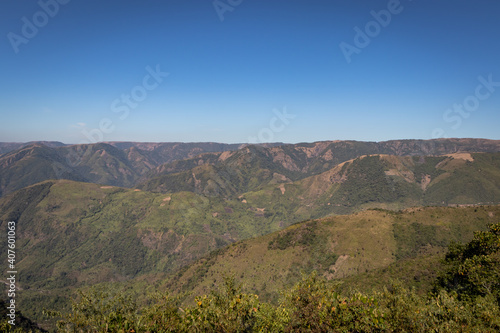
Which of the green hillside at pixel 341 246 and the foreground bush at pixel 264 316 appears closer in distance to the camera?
the foreground bush at pixel 264 316

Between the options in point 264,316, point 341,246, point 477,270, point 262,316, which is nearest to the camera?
point 262,316

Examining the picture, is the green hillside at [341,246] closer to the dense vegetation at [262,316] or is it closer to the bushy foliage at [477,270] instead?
the bushy foliage at [477,270]

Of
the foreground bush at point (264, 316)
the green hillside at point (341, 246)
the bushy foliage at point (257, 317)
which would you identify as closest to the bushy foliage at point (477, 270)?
the foreground bush at point (264, 316)

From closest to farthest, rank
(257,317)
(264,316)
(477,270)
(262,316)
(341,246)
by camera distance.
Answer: (262,316)
(257,317)
(264,316)
(477,270)
(341,246)

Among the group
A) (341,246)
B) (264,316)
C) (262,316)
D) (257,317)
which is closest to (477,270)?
(264,316)

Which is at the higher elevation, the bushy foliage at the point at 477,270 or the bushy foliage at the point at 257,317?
the bushy foliage at the point at 257,317

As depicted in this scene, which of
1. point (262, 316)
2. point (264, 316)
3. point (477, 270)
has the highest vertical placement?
point (262, 316)

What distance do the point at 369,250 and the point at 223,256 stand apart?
341 feet

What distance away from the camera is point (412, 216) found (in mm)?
164000

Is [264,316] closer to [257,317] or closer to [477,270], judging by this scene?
[257,317]

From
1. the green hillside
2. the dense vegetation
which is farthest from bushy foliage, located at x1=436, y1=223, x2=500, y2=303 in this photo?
the green hillside

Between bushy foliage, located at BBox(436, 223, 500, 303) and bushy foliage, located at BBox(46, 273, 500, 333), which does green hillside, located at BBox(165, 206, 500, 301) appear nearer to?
bushy foliage, located at BBox(436, 223, 500, 303)

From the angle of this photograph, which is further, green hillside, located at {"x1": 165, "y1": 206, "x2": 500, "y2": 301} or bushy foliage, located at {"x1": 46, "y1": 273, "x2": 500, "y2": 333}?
Result: green hillside, located at {"x1": 165, "y1": 206, "x2": 500, "y2": 301}

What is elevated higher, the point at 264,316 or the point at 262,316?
the point at 262,316
